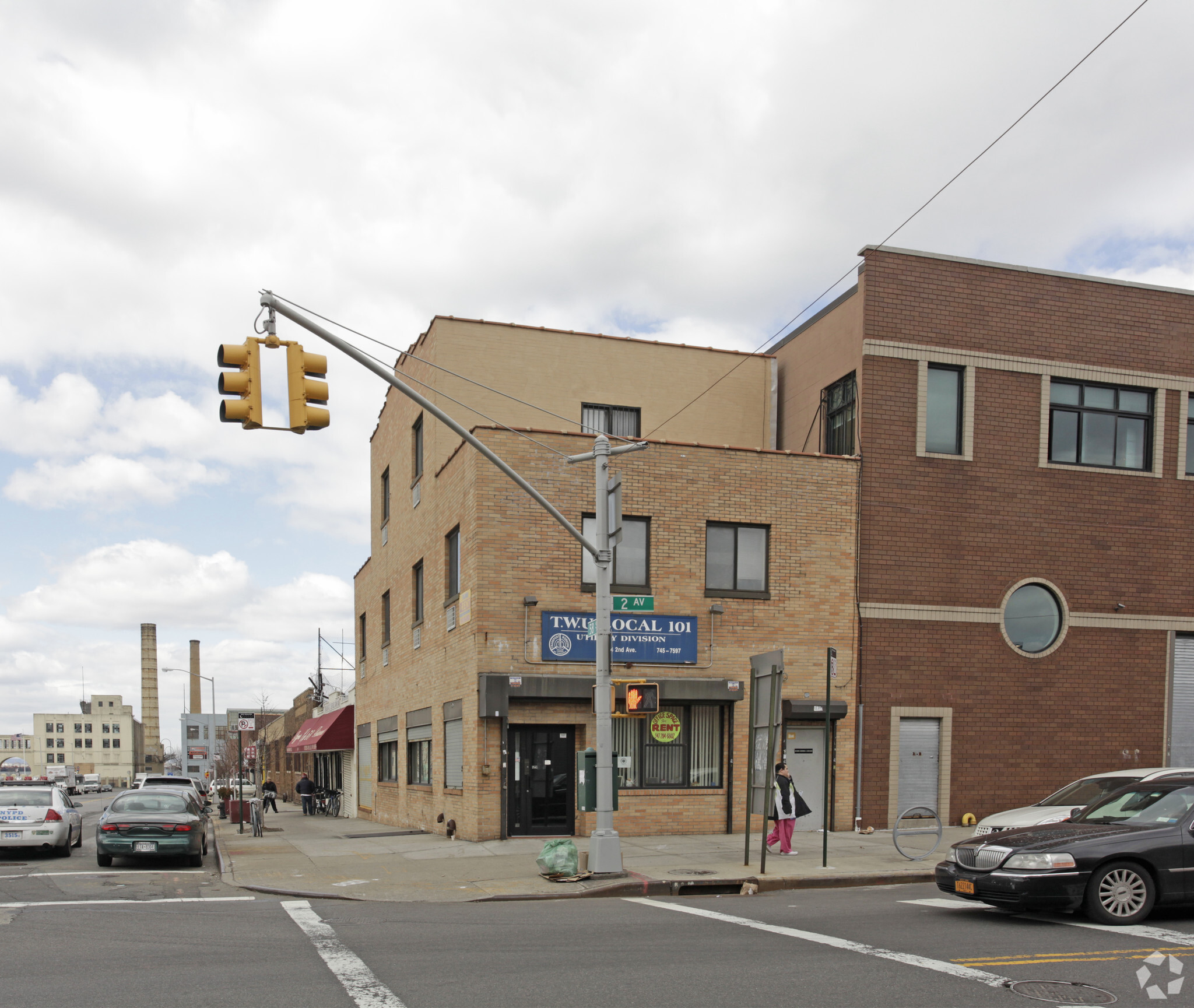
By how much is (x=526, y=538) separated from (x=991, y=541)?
29.9 ft

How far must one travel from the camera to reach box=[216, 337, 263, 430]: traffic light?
1098 cm

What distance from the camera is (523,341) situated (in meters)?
24.6

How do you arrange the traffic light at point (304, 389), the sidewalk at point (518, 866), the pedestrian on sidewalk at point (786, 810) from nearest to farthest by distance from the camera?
the traffic light at point (304, 389)
the sidewalk at point (518, 866)
the pedestrian on sidewalk at point (786, 810)

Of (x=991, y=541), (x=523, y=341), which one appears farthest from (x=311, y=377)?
(x=991, y=541)

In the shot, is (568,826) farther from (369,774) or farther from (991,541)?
(369,774)

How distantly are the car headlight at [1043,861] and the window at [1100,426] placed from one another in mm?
13784

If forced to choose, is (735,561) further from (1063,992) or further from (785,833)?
(1063,992)

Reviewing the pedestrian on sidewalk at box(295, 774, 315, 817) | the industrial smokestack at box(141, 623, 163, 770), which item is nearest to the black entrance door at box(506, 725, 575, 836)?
the pedestrian on sidewalk at box(295, 774, 315, 817)

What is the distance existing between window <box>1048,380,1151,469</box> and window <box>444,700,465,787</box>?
41.9 ft

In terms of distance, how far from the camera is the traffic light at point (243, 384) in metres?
11.0

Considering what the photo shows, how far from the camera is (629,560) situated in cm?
2081

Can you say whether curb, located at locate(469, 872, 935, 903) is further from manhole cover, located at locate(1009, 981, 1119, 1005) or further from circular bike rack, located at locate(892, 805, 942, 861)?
manhole cover, located at locate(1009, 981, 1119, 1005)

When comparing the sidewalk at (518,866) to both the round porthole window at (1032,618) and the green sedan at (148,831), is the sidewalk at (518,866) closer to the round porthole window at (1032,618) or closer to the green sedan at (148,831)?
the green sedan at (148,831)

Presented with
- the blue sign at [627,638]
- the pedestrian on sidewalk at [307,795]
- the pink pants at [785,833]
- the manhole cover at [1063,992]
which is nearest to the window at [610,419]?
the blue sign at [627,638]
